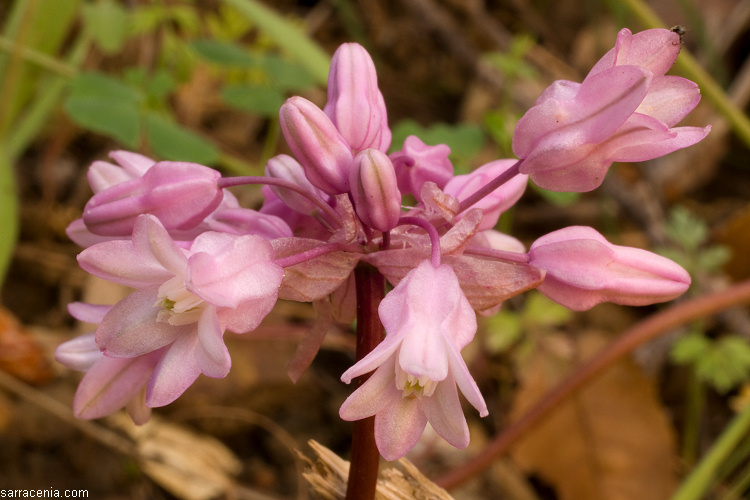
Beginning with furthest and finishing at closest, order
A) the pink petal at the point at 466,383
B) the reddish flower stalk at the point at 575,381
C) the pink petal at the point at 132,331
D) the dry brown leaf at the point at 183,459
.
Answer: the dry brown leaf at the point at 183,459 → the reddish flower stalk at the point at 575,381 → the pink petal at the point at 132,331 → the pink petal at the point at 466,383

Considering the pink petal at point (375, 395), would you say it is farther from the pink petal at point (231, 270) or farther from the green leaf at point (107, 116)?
the green leaf at point (107, 116)

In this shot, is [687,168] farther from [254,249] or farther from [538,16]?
[254,249]

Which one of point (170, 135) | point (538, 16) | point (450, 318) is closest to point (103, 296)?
point (170, 135)

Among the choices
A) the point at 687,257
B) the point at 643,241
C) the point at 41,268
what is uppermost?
the point at 687,257

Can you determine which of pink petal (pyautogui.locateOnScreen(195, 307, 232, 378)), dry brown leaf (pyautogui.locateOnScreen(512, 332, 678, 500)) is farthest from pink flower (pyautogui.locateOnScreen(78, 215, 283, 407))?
dry brown leaf (pyautogui.locateOnScreen(512, 332, 678, 500))

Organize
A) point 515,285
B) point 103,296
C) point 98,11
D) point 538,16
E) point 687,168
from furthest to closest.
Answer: point 538,16, point 687,168, point 103,296, point 98,11, point 515,285

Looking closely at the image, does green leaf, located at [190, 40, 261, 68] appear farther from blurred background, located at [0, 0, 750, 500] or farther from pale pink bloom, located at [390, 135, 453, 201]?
pale pink bloom, located at [390, 135, 453, 201]

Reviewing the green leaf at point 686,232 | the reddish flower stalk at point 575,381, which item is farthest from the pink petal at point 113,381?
the green leaf at point 686,232
